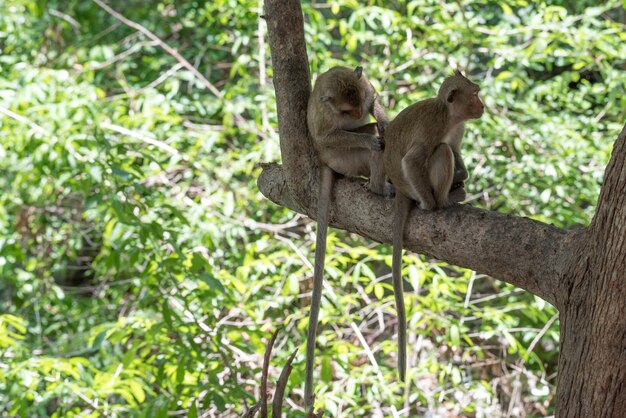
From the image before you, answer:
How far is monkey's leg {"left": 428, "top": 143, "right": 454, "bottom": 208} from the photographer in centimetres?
293

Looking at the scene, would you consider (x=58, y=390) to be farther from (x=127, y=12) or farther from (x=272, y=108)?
(x=127, y=12)

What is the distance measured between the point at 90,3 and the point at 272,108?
2.32 meters

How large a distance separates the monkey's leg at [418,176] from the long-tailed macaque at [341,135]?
5.8 inches

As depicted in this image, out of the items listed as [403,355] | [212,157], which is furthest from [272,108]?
[403,355]

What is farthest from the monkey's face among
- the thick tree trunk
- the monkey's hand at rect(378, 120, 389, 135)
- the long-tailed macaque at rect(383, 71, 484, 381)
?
the thick tree trunk

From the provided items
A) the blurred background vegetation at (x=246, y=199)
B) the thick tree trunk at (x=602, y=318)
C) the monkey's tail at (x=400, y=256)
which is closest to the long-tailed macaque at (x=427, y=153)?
the monkey's tail at (x=400, y=256)

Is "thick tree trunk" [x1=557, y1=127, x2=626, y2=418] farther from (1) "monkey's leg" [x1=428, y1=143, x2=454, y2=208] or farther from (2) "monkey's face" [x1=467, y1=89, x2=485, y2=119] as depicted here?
(2) "monkey's face" [x1=467, y1=89, x2=485, y2=119]

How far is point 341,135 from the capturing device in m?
3.37

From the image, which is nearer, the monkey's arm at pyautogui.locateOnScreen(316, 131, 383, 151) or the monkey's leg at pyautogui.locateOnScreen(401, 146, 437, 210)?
the monkey's leg at pyautogui.locateOnScreen(401, 146, 437, 210)

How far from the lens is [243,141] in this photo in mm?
6594

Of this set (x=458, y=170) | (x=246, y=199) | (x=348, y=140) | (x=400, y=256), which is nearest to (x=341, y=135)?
(x=348, y=140)

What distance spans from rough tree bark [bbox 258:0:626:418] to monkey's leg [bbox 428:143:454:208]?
97mm

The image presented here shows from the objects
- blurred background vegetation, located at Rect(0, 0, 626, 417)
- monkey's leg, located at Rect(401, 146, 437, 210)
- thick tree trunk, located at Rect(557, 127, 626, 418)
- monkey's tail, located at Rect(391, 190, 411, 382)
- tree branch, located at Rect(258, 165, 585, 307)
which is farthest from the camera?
blurred background vegetation, located at Rect(0, 0, 626, 417)

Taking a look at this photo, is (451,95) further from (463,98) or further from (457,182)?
(457,182)
